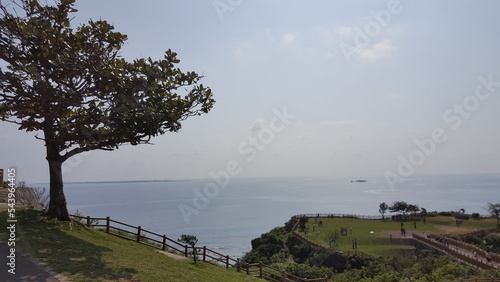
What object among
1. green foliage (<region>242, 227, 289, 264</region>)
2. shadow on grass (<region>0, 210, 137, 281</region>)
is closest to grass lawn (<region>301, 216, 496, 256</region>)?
green foliage (<region>242, 227, 289, 264</region>)

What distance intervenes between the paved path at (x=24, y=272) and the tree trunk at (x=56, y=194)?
5.44 m

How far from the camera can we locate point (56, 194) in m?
16.2

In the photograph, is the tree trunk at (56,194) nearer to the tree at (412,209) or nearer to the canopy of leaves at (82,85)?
the canopy of leaves at (82,85)

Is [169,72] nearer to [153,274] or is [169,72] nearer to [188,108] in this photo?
[188,108]

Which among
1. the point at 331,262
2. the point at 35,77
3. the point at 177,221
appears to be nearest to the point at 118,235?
the point at 35,77

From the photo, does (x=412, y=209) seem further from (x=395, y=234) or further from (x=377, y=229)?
(x=395, y=234)

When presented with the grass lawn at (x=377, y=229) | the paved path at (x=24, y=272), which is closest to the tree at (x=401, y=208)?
the grass lawn at (x=377, y=229)

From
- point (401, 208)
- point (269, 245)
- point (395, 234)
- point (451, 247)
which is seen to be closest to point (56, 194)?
point (451, 247)

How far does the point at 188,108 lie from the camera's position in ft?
55.1

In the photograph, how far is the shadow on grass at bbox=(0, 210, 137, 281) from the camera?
10.1 m

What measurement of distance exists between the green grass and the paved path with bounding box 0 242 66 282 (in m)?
0.32

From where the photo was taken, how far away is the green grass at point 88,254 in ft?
34.0

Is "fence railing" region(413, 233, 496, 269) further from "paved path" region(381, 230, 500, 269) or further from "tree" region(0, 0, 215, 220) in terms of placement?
"tree" region(0, 0, 215, 220)

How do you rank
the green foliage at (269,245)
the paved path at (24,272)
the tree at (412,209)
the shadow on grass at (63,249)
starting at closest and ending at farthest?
1. the paved path at (24,272)
2. the shadow on grass at (63,249)
3. the green foliage at (269,245)
4. the tree at (412,209)
